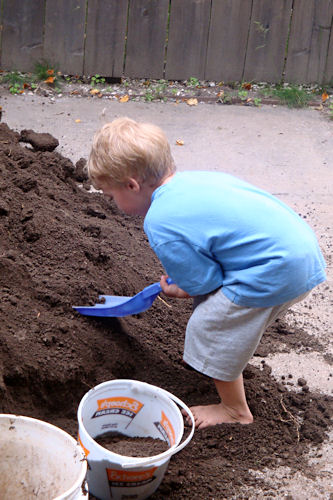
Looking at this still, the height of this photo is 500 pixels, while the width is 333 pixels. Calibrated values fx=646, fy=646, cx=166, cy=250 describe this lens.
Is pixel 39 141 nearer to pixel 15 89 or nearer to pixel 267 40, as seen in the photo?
pixel 15 89

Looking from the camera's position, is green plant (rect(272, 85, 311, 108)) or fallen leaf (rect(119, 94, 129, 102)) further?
green plant (rect(272, 85, 311, 108))

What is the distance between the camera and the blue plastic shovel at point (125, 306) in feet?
9.16

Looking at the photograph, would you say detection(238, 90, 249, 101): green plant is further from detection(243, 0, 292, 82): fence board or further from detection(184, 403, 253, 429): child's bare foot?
detection(184, 403, 253, 429): child's bare foot

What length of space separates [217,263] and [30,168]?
2054 millimetres

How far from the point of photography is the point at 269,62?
23.4 ft

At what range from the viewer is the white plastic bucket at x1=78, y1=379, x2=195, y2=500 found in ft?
7.17

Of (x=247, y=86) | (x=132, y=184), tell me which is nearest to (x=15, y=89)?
(x=247, y=86)

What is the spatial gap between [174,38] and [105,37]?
737 millimetres

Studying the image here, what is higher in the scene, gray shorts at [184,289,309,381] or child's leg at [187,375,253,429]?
gray shorts at [184,289,309,381]

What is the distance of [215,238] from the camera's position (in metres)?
2.38

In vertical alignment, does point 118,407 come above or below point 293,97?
below

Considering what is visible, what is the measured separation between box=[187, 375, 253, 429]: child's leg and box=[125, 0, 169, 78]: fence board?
195 inches

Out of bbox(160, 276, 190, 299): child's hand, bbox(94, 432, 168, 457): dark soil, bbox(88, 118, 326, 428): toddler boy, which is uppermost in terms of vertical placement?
bbox(88, 118, 326, 428): toddler boy

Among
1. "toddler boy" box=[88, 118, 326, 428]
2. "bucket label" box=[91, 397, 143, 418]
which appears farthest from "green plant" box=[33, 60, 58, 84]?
"bucket label" box=[91, 397, 143, 418]
